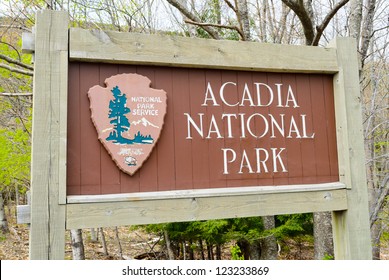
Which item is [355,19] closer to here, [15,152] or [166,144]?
[166,144]

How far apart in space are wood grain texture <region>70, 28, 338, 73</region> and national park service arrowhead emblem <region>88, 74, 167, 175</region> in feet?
0.48

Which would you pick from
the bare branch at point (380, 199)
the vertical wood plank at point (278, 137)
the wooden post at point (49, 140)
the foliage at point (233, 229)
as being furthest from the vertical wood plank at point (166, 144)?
the bare branch at point (380, 199)

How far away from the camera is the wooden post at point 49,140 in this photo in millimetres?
1736

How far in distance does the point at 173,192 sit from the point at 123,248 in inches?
295

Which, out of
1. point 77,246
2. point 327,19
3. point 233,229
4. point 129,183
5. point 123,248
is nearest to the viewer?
point 129,183

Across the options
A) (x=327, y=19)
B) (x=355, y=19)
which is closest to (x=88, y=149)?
(x=327, y=19)

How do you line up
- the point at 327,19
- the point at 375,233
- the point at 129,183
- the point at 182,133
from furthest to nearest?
the point at 375,233, the point at 327,19, the point at 182,133, the point at 129,183

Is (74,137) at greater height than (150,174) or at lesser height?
greater

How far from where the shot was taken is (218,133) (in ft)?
6.83

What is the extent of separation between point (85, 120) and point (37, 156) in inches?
12.2

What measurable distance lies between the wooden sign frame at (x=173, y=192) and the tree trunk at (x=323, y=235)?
2345 millimetres

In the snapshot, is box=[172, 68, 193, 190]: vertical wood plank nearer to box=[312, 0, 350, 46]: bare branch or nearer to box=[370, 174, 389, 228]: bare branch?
box=[312, 0, 350, 46]: bare branch

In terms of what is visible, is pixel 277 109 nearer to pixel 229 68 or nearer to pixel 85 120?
pixel 229 68
